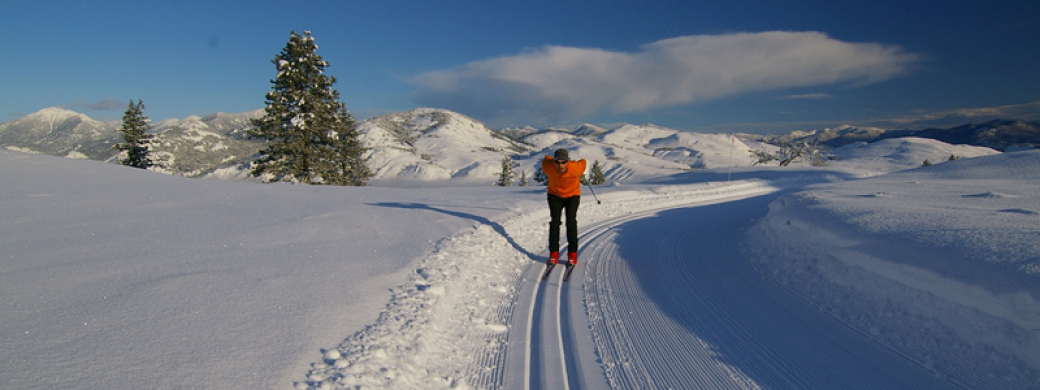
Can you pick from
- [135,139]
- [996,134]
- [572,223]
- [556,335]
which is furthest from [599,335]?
[996,134]

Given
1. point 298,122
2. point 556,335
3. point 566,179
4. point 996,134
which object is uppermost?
point 996,134

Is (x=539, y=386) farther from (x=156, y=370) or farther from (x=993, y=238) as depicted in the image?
(x=993, y=238)

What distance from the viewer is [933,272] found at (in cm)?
381

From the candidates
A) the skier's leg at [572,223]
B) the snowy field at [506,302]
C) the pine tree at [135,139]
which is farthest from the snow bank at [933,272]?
the pine tree at [135,139]

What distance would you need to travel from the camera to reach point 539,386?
3176 millimetres

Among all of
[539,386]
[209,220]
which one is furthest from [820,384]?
[209,220]

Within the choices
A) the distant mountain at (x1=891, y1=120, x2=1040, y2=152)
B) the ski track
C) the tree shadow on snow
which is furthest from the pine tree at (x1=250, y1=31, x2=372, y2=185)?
the distant mountain at (x1=891, y1=120, x2=1040, y2=152)

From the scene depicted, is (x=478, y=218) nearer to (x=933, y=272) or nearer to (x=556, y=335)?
(x=556, y=335)

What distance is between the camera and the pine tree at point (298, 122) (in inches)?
936

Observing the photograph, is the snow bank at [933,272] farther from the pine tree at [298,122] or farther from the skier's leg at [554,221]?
the pine tree at [298,122]

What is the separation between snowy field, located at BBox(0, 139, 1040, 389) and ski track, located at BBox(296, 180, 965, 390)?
0.08 feet

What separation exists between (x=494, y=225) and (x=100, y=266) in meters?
5.99

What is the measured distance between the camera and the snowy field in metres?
2.91

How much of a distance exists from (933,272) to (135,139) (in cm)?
4924
